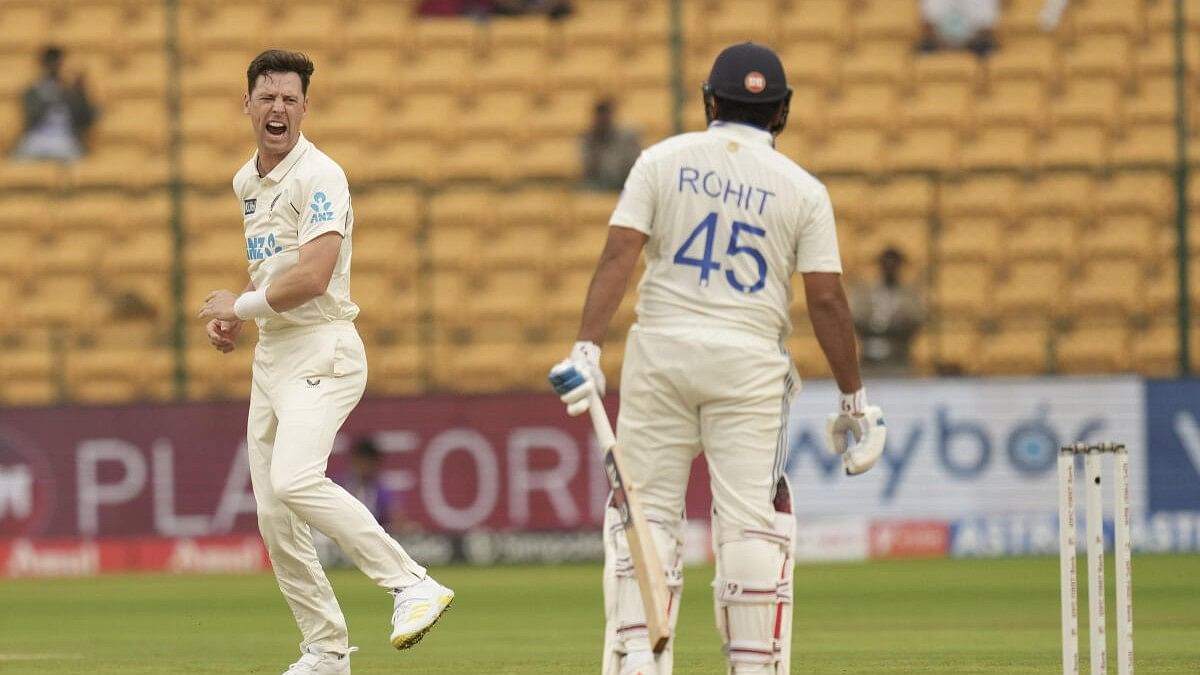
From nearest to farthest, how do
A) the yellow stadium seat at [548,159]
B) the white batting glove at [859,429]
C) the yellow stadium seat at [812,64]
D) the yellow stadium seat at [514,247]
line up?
the white batting glove at [859,429] → the yellow stadium seat at [514,247] → the yellow stadium seat at [548,159] → the yellow stadium seat at [812,64]

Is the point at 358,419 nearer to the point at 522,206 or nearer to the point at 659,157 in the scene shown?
the point at 522,206

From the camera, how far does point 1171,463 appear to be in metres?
13.8

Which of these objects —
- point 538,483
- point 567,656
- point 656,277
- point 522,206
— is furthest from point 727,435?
point 522,206

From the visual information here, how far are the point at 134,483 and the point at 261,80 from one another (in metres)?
7.53

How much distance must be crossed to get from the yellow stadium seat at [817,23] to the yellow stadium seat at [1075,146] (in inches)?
72.7

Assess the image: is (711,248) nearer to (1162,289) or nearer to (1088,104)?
(1162,289)

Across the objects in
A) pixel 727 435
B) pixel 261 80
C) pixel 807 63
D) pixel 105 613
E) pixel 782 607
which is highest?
pixel 807 63

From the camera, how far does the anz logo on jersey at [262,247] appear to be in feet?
22.4

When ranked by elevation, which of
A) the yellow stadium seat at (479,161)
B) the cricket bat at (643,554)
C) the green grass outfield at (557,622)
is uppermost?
the yellow stadium seat at (479,161)

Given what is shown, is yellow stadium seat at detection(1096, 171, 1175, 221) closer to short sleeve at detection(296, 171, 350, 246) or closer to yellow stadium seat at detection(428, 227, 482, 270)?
yellow stadium seat at detection(428, 227, 482, 270)

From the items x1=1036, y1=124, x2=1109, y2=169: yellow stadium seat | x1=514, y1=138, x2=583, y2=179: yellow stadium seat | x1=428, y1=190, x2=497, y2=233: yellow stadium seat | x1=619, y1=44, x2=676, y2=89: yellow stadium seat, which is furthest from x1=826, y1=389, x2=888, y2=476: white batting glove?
x1=619, y1=44, x2=676, y2=89: yellow stadium seat

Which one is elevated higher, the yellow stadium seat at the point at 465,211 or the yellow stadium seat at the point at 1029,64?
the yellow stadium seat at the point at 1029,64

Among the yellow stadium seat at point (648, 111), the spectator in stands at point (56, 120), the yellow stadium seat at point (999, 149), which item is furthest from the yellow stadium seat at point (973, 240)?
the spectator in stands at point (56, 120)

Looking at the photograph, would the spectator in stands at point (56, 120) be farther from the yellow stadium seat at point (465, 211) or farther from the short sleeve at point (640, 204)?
the short sleeve at point (640, 204)
